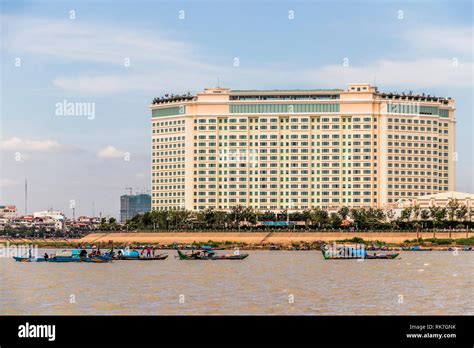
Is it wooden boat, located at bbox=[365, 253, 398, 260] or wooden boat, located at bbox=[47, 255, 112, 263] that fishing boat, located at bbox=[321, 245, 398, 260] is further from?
wooden boat, located at bbox=[47, 255, 112, 263]

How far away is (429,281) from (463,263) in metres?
45.7

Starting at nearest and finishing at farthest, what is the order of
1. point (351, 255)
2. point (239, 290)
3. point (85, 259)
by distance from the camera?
point (239, 290) < point (85, 259) < point (351, 255)

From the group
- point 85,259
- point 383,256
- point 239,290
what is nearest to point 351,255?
point 383,256

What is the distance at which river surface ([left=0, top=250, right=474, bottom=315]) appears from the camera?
76188 mm

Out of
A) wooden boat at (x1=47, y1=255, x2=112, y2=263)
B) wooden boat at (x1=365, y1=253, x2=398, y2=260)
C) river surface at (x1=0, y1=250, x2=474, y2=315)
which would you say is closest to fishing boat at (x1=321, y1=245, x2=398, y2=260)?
wooden boat at (x1=365, y1=253, x2=398, y2=260)

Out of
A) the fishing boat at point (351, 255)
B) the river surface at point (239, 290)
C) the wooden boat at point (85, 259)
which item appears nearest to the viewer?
the river surface at point (239, 290)

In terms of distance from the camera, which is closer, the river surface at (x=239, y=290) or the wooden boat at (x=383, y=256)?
the river surface at (x=239, y=290)

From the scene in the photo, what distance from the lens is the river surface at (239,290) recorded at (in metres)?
76.2

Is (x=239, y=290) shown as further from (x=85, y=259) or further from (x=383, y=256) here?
(x=383, y=256)

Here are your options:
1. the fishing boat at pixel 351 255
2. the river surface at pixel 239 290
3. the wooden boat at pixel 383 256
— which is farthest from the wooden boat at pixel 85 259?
the wooden boat at pixel 383 256

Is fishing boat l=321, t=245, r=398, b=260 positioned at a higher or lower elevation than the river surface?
lower

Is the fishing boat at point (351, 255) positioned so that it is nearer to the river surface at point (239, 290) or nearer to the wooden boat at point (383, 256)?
the wooden boat at point (383, 256)

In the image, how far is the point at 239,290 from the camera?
9319 centimetres
